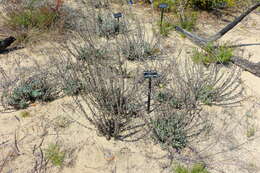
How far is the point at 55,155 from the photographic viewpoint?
7.56ft

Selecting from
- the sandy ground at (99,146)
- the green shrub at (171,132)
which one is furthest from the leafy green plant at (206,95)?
the green shrub at (171,132)

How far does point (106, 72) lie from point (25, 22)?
276 centimetres

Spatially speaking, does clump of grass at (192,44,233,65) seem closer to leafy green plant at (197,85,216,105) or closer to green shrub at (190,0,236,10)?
leafy green plant at (197,85,216,105)

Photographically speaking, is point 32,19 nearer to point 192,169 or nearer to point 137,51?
point 137,51

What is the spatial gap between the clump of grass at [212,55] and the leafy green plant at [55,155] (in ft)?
8.22

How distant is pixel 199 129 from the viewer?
268 centimetres

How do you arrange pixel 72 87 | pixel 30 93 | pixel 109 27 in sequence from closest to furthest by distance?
pixel 30 93 < pixel 72 87 < pixel 109 27

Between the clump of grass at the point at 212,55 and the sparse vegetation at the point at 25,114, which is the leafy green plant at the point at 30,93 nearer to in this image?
the sparse vegetation at the point at 25,114

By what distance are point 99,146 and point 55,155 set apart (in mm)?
443

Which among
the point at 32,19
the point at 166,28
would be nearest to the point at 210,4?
the point at 166,28

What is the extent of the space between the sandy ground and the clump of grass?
3.44ft

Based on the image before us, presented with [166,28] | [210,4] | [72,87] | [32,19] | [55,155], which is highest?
[32,19]

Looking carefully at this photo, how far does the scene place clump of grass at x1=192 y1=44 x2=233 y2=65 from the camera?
12.4 ft

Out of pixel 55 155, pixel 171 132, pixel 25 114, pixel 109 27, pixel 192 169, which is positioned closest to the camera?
pixel 192 169
